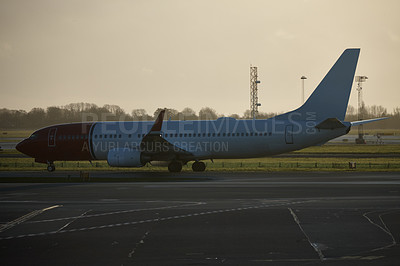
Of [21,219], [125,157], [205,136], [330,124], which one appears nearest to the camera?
[21,219]

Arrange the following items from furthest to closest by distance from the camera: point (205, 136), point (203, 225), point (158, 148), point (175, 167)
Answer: point (175, 167) < point (205, 136) < point (158, 148) < point (203, 225)

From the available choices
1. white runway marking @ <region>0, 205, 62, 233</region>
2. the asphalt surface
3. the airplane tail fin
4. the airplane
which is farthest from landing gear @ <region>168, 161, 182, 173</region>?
white runway marking @ <region>0, 205, 62, 233</region>

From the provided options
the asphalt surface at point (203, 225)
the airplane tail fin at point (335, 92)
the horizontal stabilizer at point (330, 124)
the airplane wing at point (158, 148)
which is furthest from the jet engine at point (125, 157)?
the horizontal stabilizer at point (330, 124)

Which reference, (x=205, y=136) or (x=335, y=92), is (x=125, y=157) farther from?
(x=335, y=92)

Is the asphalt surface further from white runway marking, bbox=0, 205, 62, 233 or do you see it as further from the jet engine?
the jet engine

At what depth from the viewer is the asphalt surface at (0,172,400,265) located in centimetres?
1183

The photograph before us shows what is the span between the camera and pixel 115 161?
1463 inches

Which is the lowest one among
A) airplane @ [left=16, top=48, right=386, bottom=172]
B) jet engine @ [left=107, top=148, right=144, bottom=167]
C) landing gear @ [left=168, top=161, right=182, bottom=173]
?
landing gear @ [left=168, top=161, right=182, bottom=173]

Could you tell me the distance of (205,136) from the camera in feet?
127

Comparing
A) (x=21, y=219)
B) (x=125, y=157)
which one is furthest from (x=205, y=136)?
(x=21, y=219)

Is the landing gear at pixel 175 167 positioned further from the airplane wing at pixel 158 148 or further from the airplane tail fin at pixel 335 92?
the airplane tail fin at pixel 335 92

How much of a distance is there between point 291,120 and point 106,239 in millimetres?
24968

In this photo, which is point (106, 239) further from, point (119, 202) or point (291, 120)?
point (291, 120)

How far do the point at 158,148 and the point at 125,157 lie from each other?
8.56 feet
